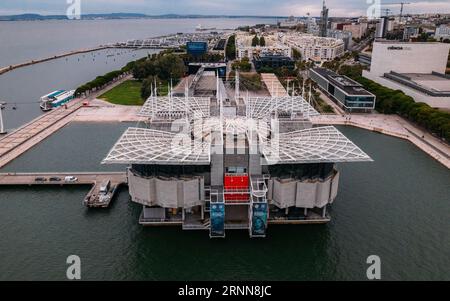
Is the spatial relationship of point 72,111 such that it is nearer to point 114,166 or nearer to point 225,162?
point 114,166

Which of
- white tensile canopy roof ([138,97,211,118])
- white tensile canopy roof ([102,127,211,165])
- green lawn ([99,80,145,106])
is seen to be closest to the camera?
white tensile canopy roof ([102,127,211,165])

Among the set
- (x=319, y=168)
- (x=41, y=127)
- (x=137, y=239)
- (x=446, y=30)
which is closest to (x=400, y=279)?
(x=319, y=168)

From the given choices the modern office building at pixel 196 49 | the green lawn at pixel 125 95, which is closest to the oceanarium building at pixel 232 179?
the green lawn at pixel 125 95

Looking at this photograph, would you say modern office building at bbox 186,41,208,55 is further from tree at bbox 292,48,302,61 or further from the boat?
the boat

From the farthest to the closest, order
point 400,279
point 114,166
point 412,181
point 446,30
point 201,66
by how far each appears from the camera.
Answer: point 446,30 < point 201,66 < point 114,166 < point 412,181 < point 400,279

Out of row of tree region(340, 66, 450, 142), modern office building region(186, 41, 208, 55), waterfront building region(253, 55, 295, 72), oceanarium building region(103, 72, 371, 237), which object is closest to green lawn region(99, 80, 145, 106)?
modern office building region(186, 41, 208, 55)
